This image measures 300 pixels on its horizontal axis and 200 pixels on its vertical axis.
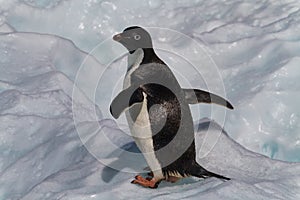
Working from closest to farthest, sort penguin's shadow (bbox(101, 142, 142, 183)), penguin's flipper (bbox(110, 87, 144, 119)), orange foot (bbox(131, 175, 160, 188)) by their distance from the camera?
penguin's flipper (bbox(110, 87, 144, 119)), orange foot (bbox(131, 175, 160, 188)), penguin's shadow (bbox(101, 142, 142, 183))

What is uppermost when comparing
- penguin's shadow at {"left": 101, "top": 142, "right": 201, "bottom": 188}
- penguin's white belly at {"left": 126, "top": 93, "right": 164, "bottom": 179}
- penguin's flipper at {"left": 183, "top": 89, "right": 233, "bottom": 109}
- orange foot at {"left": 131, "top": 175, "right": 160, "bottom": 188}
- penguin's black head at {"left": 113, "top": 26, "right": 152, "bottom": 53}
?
penguin's black head at {"left": 113, "top": 26, "right": 152, "bottom": 53}

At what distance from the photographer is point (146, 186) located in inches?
96.2

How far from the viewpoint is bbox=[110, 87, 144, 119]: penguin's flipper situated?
2271 millimetres

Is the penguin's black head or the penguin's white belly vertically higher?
the penguin's black head

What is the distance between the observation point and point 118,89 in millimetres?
3557

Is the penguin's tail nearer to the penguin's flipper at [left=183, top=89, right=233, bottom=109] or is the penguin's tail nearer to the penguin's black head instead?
the penguin's flipper at [left=183, top=89, right=233, bottom=109]

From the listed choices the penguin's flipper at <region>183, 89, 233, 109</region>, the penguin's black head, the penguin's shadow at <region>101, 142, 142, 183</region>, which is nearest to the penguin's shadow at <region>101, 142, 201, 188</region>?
the penguin's shadow at <region>101, 142, 142, 183</region>

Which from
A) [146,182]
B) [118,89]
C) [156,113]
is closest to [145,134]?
[156,113]

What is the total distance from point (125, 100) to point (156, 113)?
131 millimetres

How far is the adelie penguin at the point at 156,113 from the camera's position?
235 cm

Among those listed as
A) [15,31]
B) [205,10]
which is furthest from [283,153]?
[15,31]

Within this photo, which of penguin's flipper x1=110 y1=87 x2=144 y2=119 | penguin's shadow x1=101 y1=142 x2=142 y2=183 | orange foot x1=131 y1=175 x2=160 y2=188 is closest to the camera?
penguin's flipper x1=110 y1=87 x2=144 y2=119

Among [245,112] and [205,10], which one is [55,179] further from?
[205,10]

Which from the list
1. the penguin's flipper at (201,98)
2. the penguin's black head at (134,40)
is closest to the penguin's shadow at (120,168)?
the penguin's flipper at (201,98)
